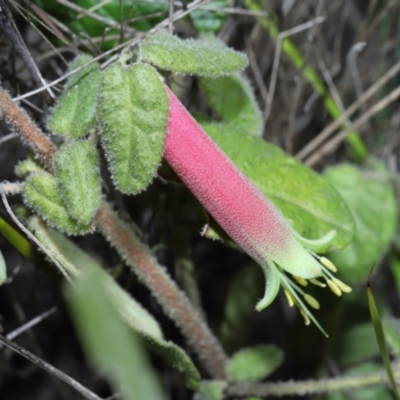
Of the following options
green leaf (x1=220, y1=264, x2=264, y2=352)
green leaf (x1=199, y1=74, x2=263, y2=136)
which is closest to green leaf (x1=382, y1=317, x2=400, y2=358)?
green leaf (x1=220, y1=264, x2=264, y2=352)

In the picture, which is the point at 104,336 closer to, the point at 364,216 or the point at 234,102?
the point at 234,102

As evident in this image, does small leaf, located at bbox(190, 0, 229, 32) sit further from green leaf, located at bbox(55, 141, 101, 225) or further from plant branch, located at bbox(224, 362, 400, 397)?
plant branch, located at bbox(224, 362, 400, 397)

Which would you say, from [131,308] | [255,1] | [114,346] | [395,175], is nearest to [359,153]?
[395,175]

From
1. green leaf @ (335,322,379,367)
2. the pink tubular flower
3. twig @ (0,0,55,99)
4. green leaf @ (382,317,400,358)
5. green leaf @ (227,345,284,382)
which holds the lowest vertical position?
green leaf @ (335,322,379,367)

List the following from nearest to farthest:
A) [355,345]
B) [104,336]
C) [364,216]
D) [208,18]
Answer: [104,336] < [208,18] < [364,216] < [355,345]

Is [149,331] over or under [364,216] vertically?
over

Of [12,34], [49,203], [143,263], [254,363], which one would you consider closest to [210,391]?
[254,363]

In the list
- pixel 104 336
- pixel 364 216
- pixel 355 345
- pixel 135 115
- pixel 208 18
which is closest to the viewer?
pixel 104 336
